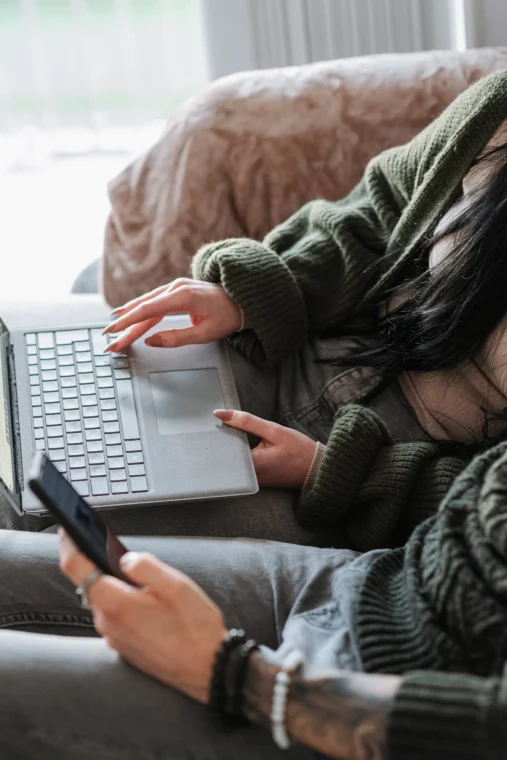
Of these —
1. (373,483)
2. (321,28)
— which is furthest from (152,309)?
(321,28)

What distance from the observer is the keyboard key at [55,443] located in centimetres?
120

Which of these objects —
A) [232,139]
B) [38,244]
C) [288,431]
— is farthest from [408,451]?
[38,244]

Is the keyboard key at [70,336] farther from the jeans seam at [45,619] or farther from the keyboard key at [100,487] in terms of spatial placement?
the jeans seam at [45,619]

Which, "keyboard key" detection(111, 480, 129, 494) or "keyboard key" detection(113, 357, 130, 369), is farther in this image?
"keyboard key" detection(113, 357, 130, 369)

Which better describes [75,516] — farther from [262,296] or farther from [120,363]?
[262,296]

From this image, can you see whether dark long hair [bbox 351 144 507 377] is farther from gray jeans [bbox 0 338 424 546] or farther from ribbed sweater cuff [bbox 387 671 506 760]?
ribbed sweater cuff [bbox 387 671 506 760]

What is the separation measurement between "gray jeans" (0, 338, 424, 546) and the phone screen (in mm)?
299

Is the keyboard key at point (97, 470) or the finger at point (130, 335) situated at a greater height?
the finger at point (130, 335)

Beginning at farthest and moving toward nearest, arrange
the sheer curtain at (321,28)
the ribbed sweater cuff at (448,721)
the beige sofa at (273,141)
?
the sheer curtain at (321,28) → the beige sofa at (273,141) → the ribbed sweater cuff at (448,721)

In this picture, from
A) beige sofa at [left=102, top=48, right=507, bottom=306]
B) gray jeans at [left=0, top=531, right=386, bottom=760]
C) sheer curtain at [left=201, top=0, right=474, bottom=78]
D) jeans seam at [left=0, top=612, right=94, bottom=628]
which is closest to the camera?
gray jeans at [left=0, top=531, right=386, bottom=760]

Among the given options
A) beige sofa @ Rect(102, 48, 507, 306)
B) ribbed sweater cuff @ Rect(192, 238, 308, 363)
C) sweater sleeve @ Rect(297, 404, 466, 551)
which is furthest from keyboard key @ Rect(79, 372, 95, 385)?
beige sofa @ Rect(102, 48, 507, 306)

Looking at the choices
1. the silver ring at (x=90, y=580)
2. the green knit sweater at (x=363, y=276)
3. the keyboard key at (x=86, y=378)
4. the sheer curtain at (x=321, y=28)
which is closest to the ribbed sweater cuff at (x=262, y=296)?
the green knit sweater at (x=363, y=276)

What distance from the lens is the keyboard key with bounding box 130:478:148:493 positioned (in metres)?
1.15

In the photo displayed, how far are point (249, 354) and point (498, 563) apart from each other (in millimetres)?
639
